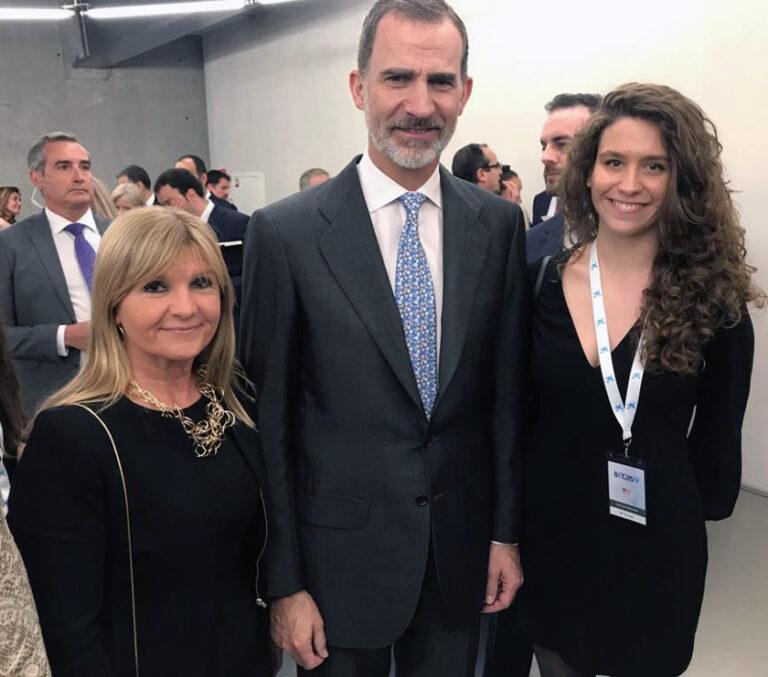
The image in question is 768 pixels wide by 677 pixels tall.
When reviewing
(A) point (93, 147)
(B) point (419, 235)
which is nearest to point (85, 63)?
(A) point (93, 147)

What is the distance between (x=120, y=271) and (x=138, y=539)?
0.47 meters

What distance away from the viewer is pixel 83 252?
3.12 metres

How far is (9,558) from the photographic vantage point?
1022 mm

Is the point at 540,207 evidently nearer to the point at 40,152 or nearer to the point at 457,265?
the point at 40,152

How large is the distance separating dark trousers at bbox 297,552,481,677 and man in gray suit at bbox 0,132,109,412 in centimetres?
169

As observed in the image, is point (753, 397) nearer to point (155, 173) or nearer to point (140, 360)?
point (140, 360)

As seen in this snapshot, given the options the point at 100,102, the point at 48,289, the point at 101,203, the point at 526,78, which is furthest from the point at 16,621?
the point at 100,102

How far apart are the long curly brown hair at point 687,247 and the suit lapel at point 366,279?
523 millimetres

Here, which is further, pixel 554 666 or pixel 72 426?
pixel 554 666

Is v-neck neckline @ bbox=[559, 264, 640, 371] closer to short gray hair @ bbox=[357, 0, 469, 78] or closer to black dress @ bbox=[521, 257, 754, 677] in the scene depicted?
black dress @ bbox=[521, 257, 754, 677]

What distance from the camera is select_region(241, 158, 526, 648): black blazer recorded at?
148 cm

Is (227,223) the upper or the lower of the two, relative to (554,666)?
upper

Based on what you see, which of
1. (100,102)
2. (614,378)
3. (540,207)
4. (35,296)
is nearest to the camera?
(614,378)

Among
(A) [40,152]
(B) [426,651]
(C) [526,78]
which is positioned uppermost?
(C) [526,78]
